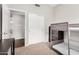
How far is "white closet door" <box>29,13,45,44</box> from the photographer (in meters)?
1.88

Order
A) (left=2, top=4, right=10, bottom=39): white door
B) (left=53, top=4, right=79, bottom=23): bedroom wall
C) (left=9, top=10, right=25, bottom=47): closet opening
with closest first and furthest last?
(left=2, top=4, right=10, bottom=39): white door < (left=9, top=10, right=25, bottom=47): closet opening < (left=53, top=4, right=79, bottom=23): bedroom wall

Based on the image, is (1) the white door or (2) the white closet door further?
(2) the white closet door

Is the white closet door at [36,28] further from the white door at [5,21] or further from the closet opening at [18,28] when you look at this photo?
the white door at [5,21]

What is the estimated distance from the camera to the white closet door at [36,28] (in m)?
1.88

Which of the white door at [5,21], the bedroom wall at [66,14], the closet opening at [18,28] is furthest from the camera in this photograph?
the bedroom wall at [66,14]

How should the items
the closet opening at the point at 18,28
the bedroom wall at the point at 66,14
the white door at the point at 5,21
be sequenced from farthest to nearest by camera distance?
the bedroom wall at the point at 66,14 → the closet opening at the point at 18,28 → the white door at the point at 5,21

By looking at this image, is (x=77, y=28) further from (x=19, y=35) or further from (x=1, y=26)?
(x=1, y=26)

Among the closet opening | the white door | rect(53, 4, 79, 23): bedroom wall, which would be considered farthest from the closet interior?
the white door

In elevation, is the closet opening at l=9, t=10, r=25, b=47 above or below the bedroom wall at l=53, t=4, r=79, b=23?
below

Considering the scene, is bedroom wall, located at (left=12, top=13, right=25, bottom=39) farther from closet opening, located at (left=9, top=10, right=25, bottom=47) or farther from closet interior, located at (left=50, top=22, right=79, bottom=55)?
closet interior, located at (left=50, top=22, right=79, bottom=55)

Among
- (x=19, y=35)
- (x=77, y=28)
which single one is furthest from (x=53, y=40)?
(x=19, y=35)

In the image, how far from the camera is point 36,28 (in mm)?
1942

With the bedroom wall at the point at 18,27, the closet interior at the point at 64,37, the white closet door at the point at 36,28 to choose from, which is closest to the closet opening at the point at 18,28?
the bedroom wall at the point at 18,27
